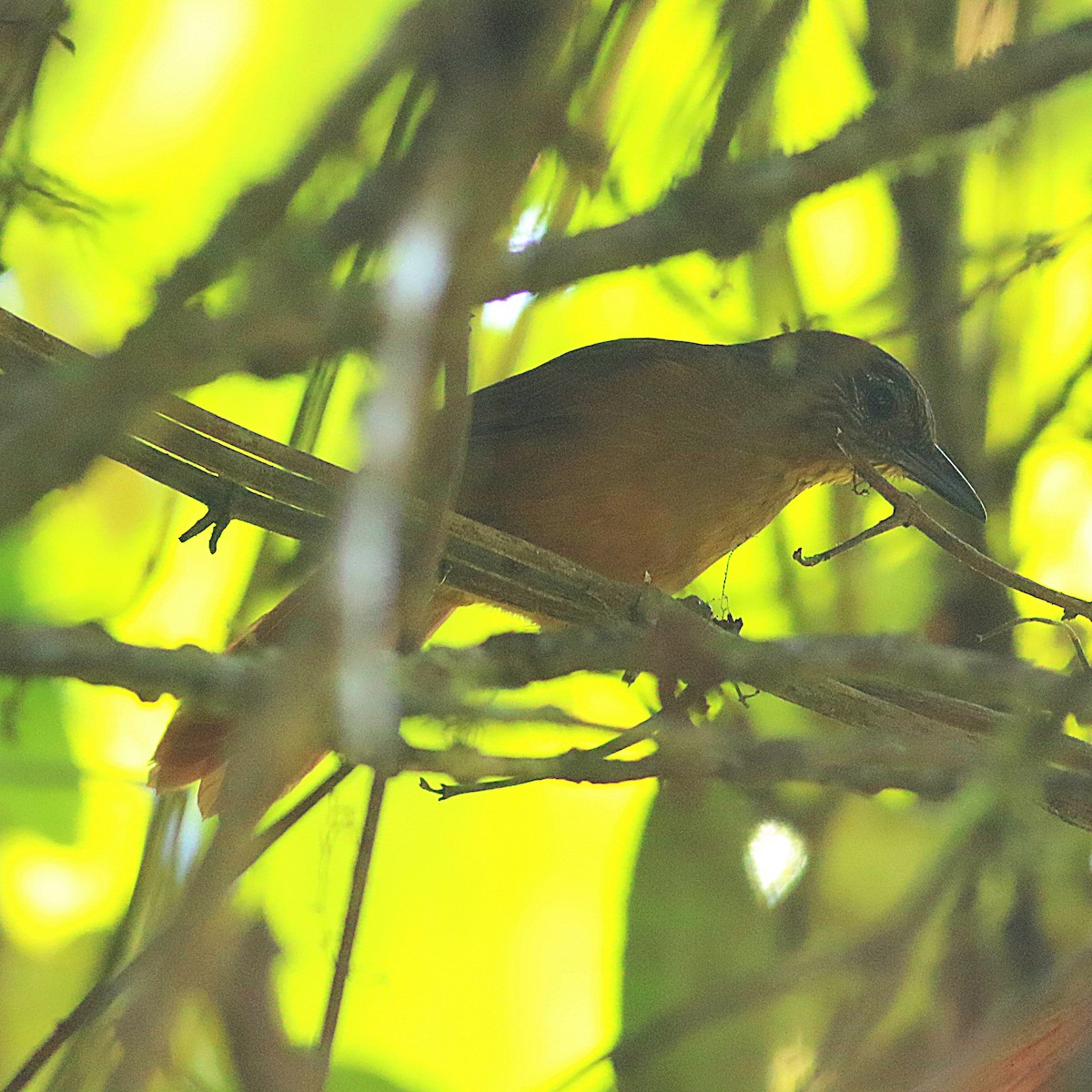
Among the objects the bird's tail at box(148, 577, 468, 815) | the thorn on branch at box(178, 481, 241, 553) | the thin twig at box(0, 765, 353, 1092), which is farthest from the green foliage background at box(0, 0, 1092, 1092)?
the thorn on branch at box(178, 481, 241, 553)

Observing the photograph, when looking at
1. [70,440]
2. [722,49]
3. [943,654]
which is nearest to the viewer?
[70,440]

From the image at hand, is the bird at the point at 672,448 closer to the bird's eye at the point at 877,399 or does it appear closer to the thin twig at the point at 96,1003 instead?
the bird's eye at the point at 877,399

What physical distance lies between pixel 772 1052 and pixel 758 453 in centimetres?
153

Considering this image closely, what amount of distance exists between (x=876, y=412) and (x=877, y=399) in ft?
0.12

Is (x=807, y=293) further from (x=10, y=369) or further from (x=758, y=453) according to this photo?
(x=10, y=369)

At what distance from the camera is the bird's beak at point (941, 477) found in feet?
13.3

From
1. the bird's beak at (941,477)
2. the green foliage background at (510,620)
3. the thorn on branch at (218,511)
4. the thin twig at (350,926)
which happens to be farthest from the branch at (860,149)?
the bird's beak at (941,477)

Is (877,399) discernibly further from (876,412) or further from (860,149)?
(860,149)

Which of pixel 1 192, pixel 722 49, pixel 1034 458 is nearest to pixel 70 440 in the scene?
pixel 1 192

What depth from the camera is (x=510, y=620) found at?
4652 millimetres

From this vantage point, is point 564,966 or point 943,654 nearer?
point 943,654

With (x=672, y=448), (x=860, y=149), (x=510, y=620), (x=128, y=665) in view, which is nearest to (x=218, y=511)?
(x=128, y=665)

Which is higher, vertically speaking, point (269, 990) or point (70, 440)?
point (269, 990)

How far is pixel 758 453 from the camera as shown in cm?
412
